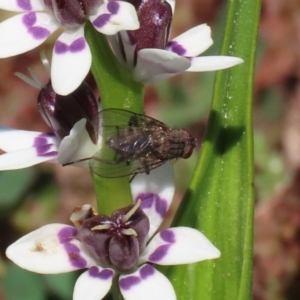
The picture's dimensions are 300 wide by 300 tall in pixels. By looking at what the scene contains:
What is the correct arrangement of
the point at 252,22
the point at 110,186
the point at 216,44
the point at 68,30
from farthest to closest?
the point at 216,44, the point at 252,22, the point at 110,186, the point at 68,30

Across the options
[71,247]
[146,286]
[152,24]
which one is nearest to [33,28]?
[152,24]

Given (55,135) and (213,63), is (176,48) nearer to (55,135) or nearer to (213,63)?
(213,63)

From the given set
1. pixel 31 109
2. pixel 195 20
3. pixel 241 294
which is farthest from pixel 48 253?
pixel 195 20

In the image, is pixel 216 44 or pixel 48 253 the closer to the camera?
pixel 48 253

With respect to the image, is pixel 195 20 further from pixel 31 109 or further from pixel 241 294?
pixel 241 294

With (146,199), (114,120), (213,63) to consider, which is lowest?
(146,199)

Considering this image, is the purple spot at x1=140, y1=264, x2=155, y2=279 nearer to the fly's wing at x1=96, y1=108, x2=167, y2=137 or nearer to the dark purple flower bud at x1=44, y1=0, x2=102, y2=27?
the fly's wing at x1=96, y1=108, x2=167, y2=137

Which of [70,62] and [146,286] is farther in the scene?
[146,286]
